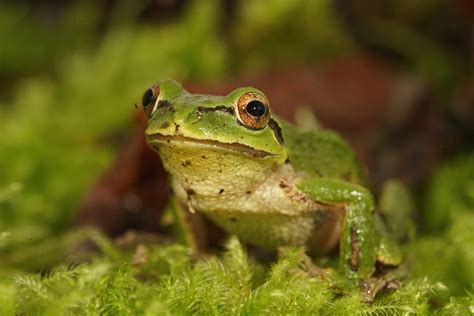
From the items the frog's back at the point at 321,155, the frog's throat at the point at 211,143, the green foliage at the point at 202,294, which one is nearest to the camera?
the green foliage at the point at 202,294

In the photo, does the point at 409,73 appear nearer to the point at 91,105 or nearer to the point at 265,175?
the point at 91,105

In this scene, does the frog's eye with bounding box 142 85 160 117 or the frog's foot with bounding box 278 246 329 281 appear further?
the frog's eye with bounding box 142 85 160 117

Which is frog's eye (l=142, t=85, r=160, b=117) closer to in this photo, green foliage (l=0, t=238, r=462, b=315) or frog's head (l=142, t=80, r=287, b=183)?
frog's head (l=142, t=80, r=287, b=183)

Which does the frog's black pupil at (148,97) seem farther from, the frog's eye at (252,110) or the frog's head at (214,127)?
the frog's eye at (252,110)

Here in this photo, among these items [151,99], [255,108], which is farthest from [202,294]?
[151,99]

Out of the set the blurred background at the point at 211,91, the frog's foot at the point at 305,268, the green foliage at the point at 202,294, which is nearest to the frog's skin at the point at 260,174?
the frog's foot at the point at 305,268

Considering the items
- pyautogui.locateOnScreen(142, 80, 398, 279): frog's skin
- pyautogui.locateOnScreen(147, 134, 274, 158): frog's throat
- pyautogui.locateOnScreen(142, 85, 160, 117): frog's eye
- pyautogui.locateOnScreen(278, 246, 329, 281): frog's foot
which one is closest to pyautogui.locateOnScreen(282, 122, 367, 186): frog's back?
pyautogui.locateOnScreen(142, 80, 398, 279): frog's skin

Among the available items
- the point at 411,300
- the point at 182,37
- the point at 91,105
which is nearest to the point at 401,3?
the point at 182,37

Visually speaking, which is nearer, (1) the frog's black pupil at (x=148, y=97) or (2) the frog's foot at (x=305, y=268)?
(2) the frog's foot at (x=305, y=268)
